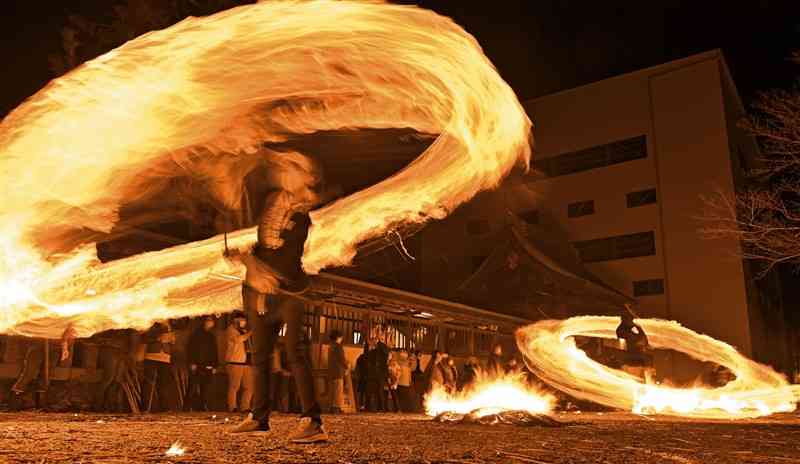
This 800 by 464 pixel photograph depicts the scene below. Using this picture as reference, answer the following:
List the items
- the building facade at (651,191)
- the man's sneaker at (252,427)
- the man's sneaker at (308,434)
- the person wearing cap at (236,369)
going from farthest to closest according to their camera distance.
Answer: the building facade at (651,191) < the person wearing cap at (236,369) < the man's sneaker at (252,427) < the man's sneaker at (308,434)

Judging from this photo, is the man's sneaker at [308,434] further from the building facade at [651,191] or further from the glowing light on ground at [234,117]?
the building facade at [651,191]

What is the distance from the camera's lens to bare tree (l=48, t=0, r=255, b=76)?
13555mm

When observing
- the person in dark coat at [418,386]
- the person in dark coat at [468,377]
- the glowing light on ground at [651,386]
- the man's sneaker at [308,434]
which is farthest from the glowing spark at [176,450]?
the person in dark coat at [468,377]

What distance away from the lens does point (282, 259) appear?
5.14m

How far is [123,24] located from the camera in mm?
13594

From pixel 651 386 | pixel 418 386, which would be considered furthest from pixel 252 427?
pixel 651 386

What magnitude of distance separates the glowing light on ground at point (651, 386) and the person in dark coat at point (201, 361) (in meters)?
8.06

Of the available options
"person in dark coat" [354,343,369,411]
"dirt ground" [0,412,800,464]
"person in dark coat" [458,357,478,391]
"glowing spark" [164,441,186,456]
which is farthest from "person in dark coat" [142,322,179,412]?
"glowing spark" [164,441,186,456]

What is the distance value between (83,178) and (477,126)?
14.3 ft

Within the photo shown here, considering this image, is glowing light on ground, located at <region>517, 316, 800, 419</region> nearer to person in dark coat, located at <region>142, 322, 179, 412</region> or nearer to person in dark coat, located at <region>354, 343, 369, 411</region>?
person in dark coat, located at <region>354, 343, 369, 411</region>

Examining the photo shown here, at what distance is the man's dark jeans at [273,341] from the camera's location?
197 inches

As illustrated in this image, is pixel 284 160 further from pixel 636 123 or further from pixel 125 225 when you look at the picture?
pixel 636 123

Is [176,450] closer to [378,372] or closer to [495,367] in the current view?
[378,372]

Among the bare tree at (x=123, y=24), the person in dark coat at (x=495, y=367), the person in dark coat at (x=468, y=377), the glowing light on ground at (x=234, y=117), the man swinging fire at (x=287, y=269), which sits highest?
the bare tree at (x=123, y=24)
